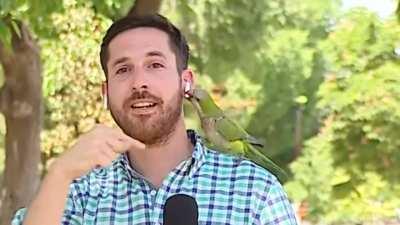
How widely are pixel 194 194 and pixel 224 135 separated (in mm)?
515

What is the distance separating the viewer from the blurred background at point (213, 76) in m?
5.71

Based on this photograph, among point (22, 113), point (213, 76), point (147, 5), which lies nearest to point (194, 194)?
point (147, 5)

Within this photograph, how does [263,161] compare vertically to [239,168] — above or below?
above

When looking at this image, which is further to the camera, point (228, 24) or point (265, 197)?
point (228, 24)

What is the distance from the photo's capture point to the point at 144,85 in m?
1.78

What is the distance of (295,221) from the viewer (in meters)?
1.87

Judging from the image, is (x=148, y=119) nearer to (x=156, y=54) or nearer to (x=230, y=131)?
(x=156, y=54)

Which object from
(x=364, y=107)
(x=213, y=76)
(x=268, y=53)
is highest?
(x=268, y=53)

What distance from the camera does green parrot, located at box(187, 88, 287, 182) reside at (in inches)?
90.7

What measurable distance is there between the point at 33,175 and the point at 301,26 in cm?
1162

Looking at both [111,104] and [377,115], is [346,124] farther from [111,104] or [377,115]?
[111,104]

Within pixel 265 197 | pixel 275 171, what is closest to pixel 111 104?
pixel 265 197

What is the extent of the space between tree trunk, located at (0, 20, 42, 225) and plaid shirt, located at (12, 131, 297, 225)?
389cm

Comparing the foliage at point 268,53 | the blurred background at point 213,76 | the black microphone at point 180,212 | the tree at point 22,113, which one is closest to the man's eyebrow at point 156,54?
the black microphone at point 180,212
